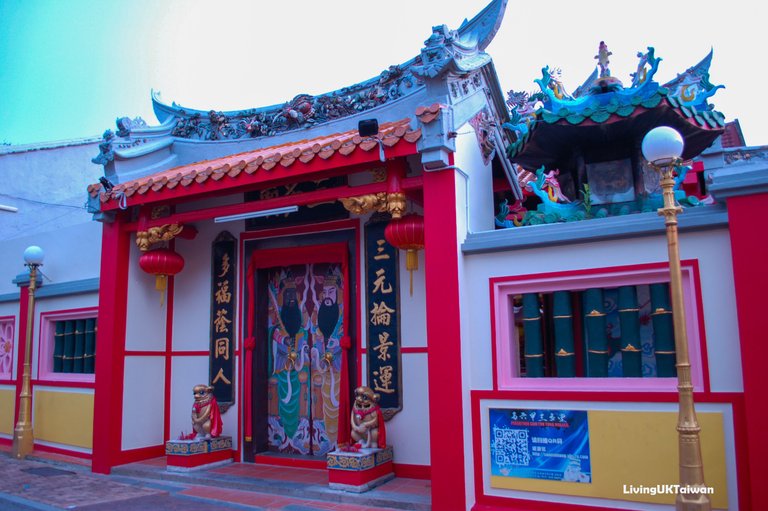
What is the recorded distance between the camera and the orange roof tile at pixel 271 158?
609 centimetres

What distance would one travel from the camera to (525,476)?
17.7 feet

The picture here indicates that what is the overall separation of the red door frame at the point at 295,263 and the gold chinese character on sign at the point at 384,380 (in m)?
0.40

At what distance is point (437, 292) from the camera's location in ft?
19.0

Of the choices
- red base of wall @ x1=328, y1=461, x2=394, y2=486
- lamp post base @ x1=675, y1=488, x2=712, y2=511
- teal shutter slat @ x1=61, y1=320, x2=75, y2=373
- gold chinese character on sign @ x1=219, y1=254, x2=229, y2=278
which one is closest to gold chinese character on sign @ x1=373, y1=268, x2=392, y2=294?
red base of wall @ x1=328, y1=461, x2=394, y2=486

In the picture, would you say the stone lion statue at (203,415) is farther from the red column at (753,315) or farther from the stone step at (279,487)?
the red column at (753,315)

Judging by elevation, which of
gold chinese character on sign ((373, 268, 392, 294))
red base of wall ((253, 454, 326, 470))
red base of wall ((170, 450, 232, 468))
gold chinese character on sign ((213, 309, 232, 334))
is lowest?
red base of wall ((253, 454, 326, 470))

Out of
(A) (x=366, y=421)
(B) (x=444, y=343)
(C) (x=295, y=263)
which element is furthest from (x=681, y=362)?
(C) (x=295, y=263)

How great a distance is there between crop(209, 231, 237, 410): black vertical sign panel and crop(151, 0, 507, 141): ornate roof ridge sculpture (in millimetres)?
1813

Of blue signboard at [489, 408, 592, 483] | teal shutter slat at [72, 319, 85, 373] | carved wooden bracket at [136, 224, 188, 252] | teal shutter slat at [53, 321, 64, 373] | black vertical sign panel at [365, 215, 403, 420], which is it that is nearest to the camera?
blue signboard at [489, 408, 592, 483]

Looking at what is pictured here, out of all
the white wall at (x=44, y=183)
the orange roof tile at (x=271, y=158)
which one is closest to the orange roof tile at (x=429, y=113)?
the orange roof tile at (x=271, y=158)

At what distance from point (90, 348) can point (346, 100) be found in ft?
17.2

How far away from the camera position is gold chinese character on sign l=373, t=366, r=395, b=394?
7.10 metres

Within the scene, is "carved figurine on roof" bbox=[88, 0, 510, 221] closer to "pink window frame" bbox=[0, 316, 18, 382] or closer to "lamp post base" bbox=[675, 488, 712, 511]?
"pink window frame" bbox=[0, 316, 18, 382]

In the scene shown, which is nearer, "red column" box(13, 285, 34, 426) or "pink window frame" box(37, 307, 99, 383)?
"pink window frame" box(37, 307, 99, 383)
